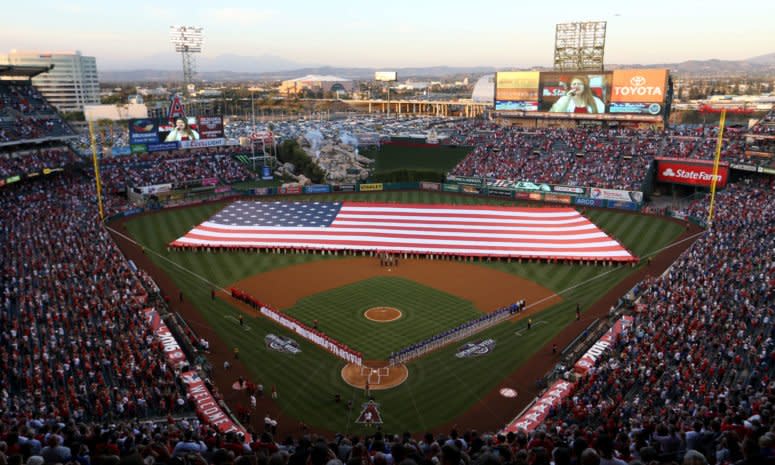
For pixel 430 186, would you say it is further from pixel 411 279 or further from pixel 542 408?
pixel 542 408

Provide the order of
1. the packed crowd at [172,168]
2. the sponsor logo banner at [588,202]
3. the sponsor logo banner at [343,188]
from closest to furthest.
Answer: the sponsor logo banner at [588,202] < the packed crowd at [172,168] < the sponsor logo banner at [343,188]

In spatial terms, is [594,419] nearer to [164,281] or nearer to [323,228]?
[164,281]

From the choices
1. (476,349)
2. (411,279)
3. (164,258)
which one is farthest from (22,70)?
(476,349)

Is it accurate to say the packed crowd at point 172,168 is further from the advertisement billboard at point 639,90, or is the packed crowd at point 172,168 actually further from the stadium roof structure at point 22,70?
the advertisement billboard at point 639,90

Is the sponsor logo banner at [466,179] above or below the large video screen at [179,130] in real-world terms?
below

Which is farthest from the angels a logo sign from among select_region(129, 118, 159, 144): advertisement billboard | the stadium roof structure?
the stadium roof structure

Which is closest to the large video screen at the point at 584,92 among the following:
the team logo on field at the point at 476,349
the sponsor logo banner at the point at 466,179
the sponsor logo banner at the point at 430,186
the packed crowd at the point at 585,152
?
the packed crowd at the point at 585,152

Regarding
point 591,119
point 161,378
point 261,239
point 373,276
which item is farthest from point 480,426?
point 591,119
